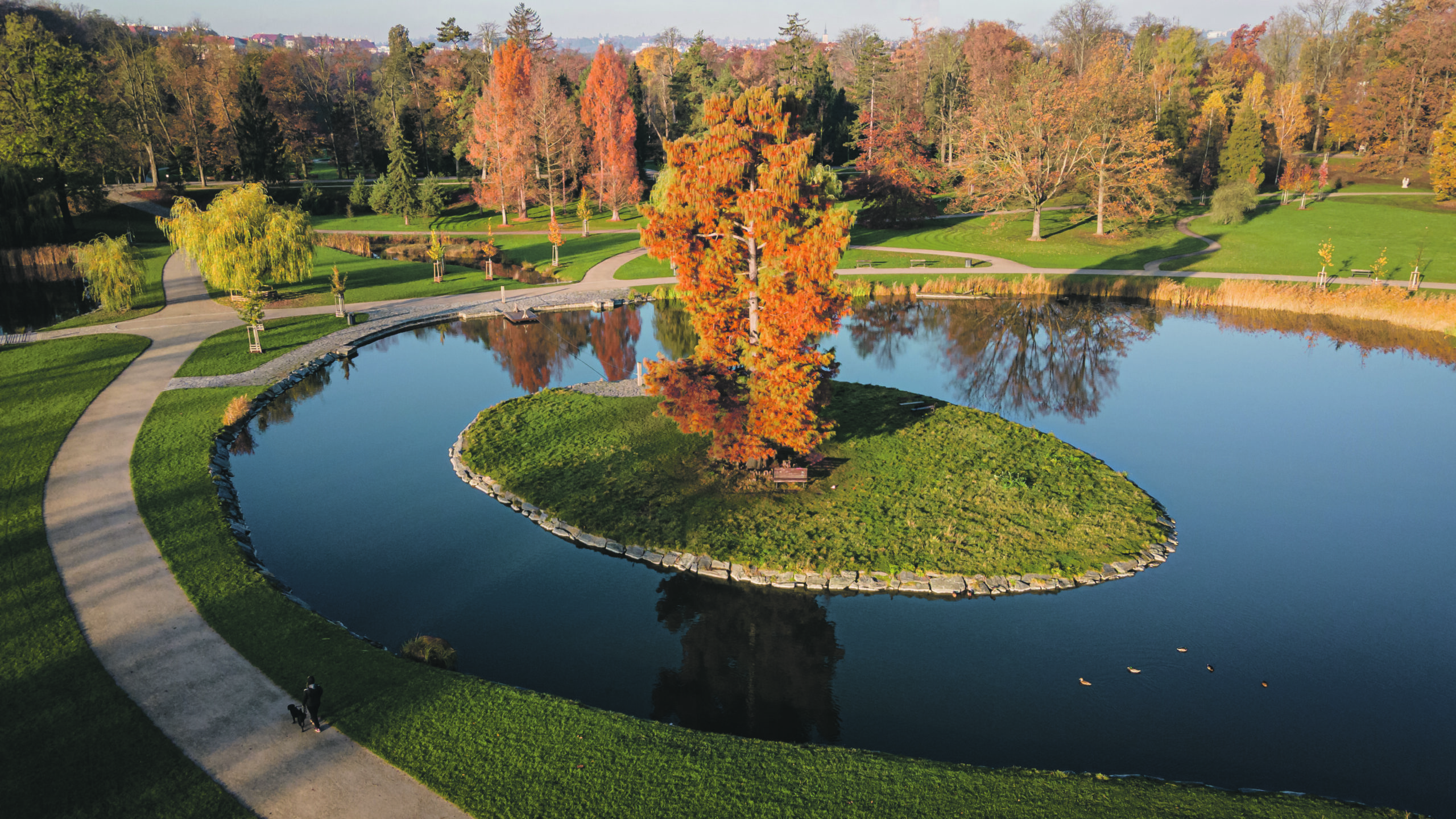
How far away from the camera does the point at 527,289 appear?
47000 millimetres

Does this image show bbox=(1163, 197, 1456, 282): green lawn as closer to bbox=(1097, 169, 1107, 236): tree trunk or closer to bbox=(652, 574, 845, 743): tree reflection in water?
bbox=(1097, 169, 1107, 236): tree trunk

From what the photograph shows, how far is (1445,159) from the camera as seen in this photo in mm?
63719

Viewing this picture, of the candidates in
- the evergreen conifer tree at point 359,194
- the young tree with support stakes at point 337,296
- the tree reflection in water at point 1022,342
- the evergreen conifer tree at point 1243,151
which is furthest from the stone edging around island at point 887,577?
the evergreen conifer tree at point 359,194

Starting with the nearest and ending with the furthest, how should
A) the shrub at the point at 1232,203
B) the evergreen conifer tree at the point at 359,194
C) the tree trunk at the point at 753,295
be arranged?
the tree trunk at the point at 753,295 < the shrub at the point at 1232,203 < the evergreen conifer tree at the point at 359,194

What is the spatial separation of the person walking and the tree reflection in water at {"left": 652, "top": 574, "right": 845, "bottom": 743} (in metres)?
5.49

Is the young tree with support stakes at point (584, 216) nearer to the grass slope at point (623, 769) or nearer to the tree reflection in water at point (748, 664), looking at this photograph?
the tree reflection in water at point (748, 664)

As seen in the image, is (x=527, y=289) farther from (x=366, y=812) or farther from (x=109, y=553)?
(x=366, y=812)

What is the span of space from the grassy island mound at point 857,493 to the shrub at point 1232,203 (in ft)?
165

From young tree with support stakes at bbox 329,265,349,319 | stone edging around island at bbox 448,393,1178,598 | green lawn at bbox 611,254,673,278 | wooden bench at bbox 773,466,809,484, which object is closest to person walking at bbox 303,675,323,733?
stone edging around island at bbox 448,393,1178,598

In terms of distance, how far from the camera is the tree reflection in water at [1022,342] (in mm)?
30406

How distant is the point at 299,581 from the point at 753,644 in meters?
10.4

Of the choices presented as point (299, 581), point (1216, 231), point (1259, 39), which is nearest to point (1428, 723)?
point (299, 581)

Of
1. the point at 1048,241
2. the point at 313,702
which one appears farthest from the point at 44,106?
the point at 1048,241

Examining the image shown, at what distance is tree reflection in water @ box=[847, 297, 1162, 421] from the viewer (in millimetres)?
30406
